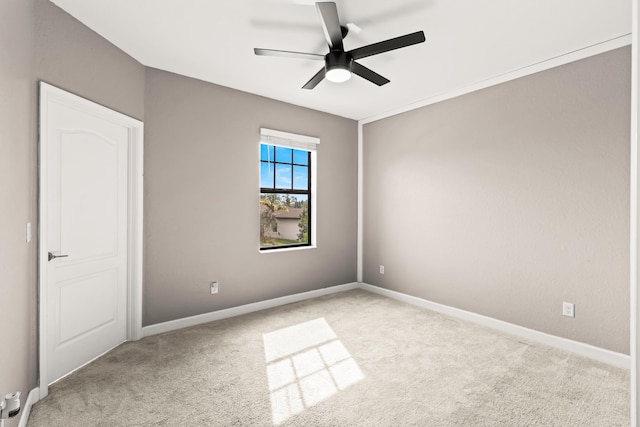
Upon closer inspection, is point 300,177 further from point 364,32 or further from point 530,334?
point 530,334

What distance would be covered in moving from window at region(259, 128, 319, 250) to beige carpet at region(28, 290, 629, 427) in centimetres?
149

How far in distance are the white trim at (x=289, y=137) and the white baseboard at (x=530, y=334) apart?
240cm

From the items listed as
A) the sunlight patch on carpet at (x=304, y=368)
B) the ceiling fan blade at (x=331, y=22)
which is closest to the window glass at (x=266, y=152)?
the ceiling fan blade at (x=331, y=22)

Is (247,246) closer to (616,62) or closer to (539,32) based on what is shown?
(539,32)

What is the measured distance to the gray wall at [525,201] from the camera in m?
2.62

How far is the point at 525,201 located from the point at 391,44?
2083mm

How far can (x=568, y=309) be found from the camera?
Result: 2842 millimetres

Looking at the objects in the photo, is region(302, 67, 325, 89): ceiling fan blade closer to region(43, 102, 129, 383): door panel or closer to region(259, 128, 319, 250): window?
region(259, 128, 319, 250): window

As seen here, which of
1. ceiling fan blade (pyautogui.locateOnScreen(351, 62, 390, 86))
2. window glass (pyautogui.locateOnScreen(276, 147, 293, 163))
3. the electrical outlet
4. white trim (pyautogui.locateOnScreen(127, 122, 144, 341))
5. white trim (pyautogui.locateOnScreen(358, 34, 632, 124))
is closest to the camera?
ceiling fan blade (pyautogui.locateOnScreen(351, 62, 390, 86))

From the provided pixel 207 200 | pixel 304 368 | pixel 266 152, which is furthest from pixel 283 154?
pixel 304 368

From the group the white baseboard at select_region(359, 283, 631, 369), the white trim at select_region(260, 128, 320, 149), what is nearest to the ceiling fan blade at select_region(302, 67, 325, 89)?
the white trim at select_region(260, 128, 320, 149)

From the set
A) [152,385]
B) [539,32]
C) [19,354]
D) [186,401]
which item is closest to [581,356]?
[539,32]

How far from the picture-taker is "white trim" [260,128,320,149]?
3.90 metres

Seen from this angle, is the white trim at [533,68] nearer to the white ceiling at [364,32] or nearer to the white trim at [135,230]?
the white ceiling at [364,32]
